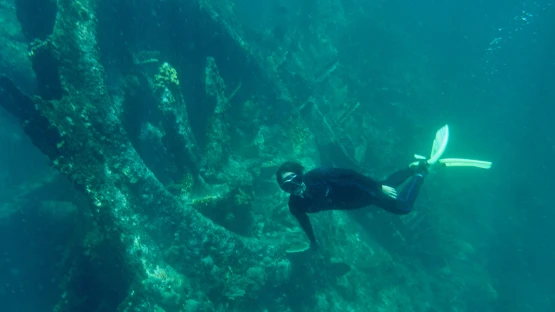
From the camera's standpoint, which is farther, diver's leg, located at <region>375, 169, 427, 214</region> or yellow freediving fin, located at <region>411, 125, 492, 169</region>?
yellow freediving fin, located at <region>411, 125, 492, 169</region>

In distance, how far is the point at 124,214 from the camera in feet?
22.5

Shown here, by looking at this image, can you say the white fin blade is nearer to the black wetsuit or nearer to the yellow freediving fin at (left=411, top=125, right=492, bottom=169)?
the yellow freediving fin at (left=411, top=125, right=492, bottom=169)

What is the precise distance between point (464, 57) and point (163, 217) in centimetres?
3874

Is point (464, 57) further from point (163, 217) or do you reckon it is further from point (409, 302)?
point (163, 217)

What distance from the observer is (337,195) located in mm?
5375

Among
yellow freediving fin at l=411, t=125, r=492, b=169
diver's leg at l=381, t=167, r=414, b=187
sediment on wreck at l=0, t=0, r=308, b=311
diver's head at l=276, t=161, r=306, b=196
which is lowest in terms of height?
sediment on wreck at l=0, t=0, r=308, b=311

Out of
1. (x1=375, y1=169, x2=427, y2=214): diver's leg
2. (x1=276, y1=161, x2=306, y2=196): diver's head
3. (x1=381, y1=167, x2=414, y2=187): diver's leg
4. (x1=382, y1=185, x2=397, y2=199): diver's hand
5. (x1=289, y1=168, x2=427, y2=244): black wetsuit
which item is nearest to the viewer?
(x1=276, y1=161, x2=306, y2=196): diver's head

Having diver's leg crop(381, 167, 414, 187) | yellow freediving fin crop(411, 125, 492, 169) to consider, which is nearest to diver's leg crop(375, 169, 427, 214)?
diver's leg crop(381, 167, 414, 187)

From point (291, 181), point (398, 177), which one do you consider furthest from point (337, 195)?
point (398, 177)

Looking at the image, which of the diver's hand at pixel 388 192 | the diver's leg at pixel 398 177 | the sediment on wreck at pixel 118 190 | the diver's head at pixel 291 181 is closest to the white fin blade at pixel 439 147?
the diver's leg at pixel 398 177

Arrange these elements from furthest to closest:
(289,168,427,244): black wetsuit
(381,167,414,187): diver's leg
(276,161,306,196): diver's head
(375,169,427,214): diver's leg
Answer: (381,167,414,187): diver's leg, (375,169,427,214): diver's leg, (289,168,427,244): black wetsuit, (276,161,306,196): diver's head

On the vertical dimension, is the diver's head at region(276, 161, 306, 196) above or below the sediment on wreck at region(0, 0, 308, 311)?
above

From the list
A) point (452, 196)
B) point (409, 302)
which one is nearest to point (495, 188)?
point (452, 196)

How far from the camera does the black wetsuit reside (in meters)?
4.91
